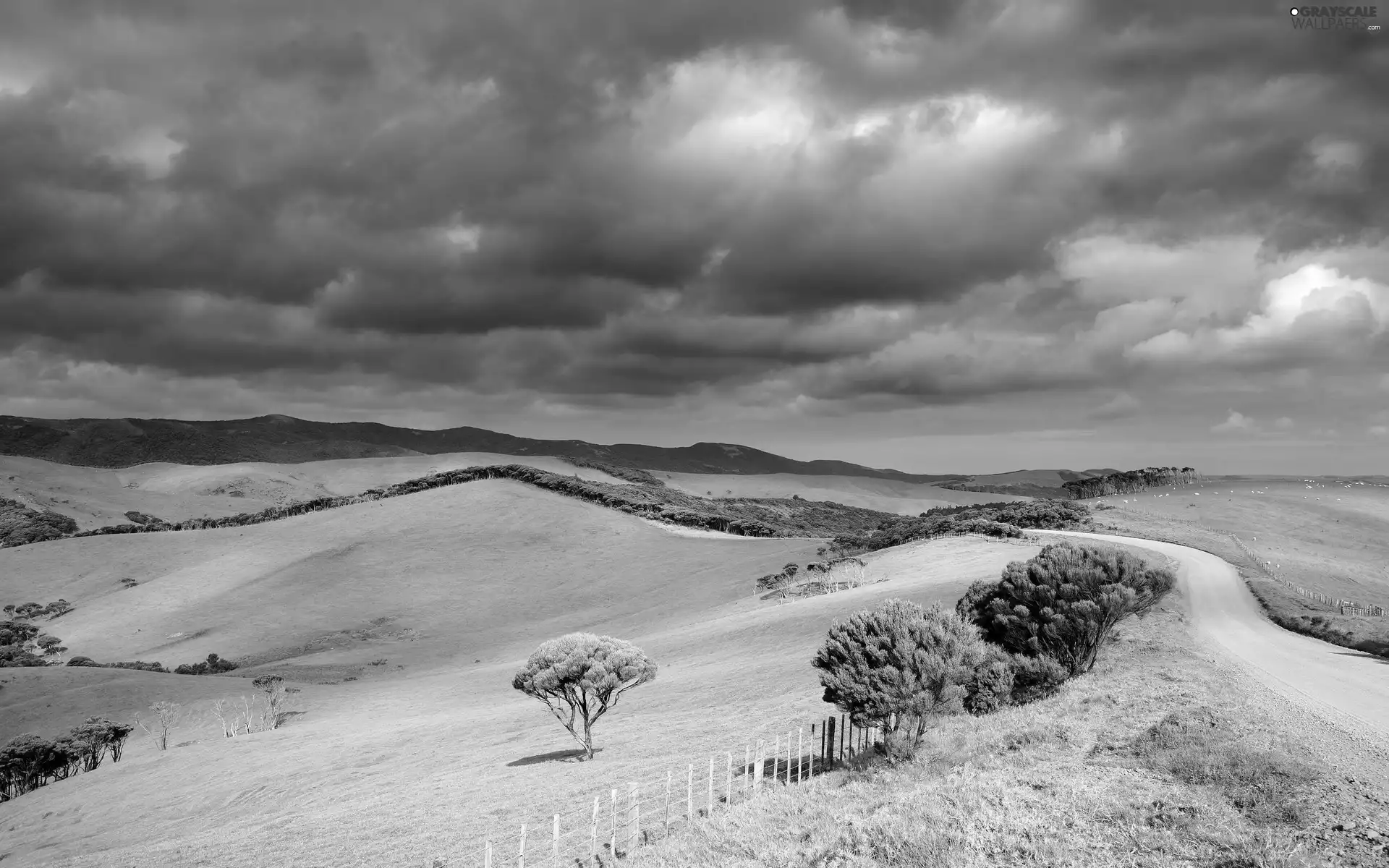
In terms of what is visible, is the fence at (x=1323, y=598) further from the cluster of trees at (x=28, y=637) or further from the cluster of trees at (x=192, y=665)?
the cluster of trees at (x=28, y=637)

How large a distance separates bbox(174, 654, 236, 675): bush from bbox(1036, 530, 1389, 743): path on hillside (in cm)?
9055

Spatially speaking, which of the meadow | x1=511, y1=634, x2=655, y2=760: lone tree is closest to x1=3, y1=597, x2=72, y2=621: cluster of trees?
the meadow

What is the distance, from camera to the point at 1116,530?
10106 cm

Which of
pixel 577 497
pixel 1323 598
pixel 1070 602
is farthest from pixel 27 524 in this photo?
pixel 1323 598

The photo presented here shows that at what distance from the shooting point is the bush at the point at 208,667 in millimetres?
84188

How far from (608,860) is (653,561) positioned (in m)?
105

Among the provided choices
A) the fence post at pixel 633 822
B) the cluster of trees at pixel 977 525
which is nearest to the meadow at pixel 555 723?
the fence post at pixel 633 822

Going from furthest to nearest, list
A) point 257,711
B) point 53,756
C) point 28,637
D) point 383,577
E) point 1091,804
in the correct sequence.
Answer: point 383,577, point 28,637, point 257,711, point 53,756, point 1091,804

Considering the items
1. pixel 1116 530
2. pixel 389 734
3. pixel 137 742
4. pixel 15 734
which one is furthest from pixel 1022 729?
pixel 1116 530

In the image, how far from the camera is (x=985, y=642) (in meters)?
33.8

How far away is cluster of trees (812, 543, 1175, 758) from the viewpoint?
86.2 feet

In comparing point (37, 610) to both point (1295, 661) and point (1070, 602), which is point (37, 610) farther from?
point (1295, 661)

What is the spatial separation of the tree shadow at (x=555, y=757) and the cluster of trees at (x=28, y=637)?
6844 centimetres

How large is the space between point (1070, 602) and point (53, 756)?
2571 inches
